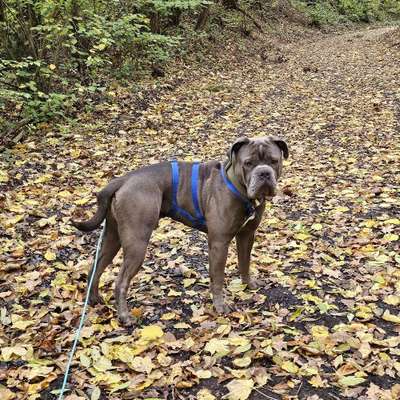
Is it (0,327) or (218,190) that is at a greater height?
(218,190)

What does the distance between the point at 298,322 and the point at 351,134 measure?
6.74 meters

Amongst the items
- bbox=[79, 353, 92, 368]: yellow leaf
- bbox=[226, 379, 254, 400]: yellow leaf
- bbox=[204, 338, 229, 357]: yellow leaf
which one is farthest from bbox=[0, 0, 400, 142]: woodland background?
bbox=[226, 379, 254, 400]: yellow leaf

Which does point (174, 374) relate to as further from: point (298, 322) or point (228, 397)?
point (298, 322)

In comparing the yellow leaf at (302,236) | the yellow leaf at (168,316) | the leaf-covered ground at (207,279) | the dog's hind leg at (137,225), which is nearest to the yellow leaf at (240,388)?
the leaf-covered ground at (207,279)

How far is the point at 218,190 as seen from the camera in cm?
427

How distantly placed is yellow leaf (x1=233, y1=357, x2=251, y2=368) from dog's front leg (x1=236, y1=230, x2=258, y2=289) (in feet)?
3.98

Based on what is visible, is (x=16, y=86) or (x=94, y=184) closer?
(x=94, y=184)

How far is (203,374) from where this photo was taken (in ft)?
12.1

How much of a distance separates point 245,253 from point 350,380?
1650 millimetres

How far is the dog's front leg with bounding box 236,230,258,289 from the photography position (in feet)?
15.3

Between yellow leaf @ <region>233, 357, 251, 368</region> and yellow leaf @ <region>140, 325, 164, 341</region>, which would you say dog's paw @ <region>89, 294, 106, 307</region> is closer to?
yellow leaf @ <region>140, 325, 164, 341</region>

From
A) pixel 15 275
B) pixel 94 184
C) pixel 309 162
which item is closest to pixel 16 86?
pixel 94 184

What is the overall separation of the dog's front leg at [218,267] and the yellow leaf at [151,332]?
24.1 inches

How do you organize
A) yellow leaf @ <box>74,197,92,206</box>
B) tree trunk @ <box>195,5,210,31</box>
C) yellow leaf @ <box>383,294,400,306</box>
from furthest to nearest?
tree trunk @ <box>195,5,210,31</box> → yellow leaf @ <box>74,197,92,206</box> → yellow leaf @ <box>383,294,400,306</box>
